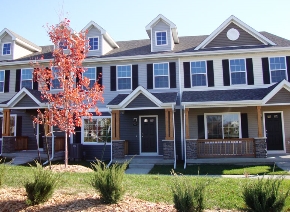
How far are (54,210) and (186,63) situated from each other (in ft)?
38.6

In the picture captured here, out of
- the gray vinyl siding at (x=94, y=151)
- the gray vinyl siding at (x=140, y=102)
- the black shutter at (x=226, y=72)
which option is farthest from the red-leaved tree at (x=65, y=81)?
the black shutter at (x=226, y=72)

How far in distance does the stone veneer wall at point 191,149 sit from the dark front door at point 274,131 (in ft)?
14.5

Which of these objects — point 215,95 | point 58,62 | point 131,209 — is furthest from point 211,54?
point 131,209

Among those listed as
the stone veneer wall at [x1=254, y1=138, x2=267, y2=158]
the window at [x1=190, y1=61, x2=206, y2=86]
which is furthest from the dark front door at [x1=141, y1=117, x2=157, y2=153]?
the stone veneer wall at [x1=254, y1=138, x2=267, y2=158]

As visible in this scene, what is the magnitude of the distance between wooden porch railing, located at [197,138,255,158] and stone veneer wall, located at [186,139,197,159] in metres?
0.25

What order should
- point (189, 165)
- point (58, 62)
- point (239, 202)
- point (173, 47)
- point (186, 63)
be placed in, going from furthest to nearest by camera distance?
point (173, 47) → point (186, 63) → point (189, 165) → point (58, 62) → point (239, 202)

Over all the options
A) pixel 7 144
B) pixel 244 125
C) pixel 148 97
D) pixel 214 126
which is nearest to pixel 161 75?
pixel 148 97

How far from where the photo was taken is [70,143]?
15.5 metres

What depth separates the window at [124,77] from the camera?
15766mm

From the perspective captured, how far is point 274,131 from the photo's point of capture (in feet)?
47.4

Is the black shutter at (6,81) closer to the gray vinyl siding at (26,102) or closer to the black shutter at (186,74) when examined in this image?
the gray vinyl siding at (26,102)

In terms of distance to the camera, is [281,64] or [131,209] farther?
[281,64]

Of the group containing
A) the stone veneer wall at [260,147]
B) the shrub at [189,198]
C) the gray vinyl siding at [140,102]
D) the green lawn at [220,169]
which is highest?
the gray vinyl siding at [140,102]

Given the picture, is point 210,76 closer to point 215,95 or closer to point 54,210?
point 215,95
